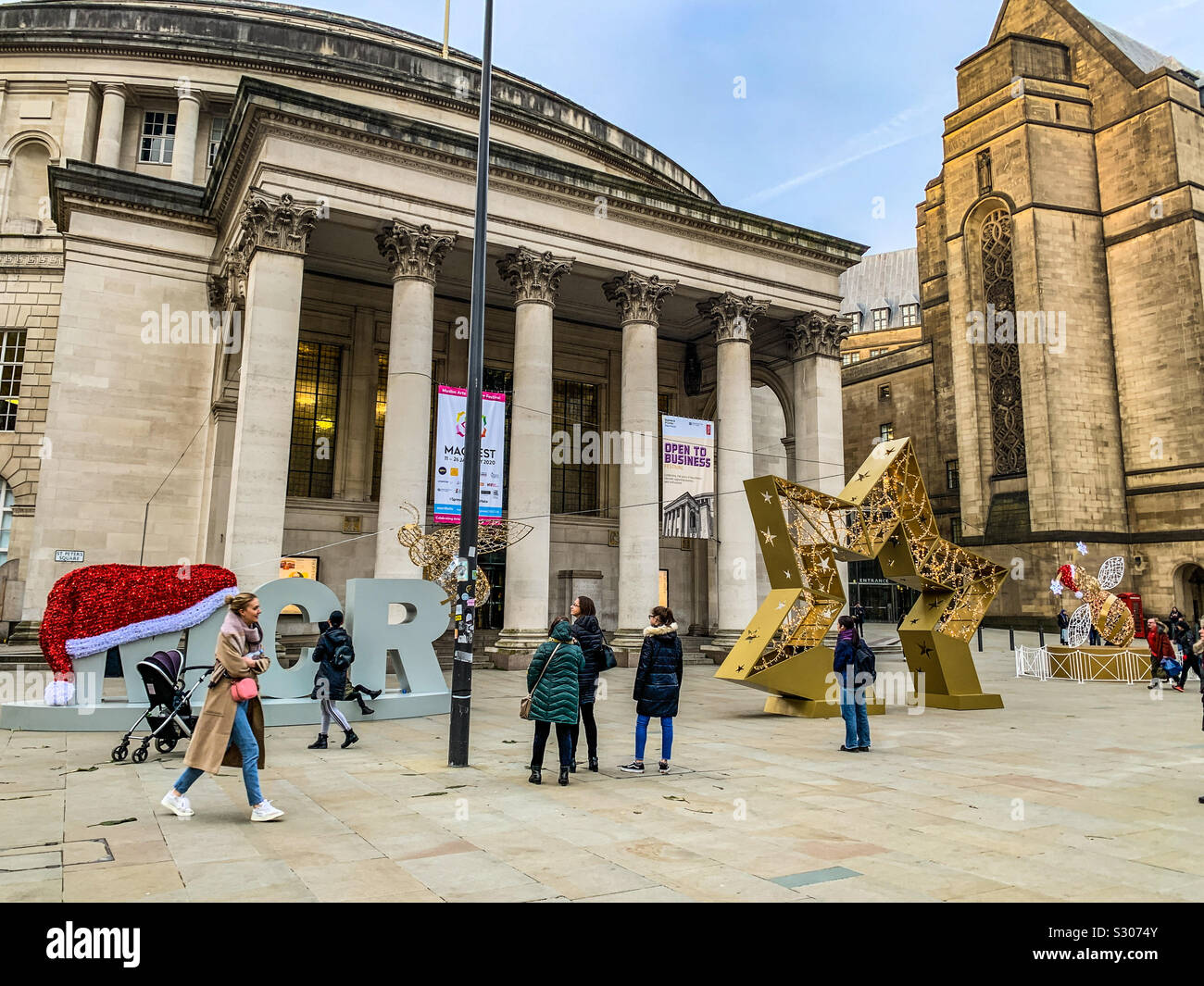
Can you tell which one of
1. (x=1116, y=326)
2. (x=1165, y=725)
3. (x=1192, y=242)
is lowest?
(x=1165, y=725)

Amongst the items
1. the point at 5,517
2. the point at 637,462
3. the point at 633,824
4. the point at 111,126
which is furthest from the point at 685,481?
the point at 111,126

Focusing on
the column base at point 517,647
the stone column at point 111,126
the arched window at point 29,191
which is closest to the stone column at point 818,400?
the column base at point 517,647

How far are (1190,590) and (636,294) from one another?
32.0 metres

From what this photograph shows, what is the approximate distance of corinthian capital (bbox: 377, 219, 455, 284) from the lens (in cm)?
2338

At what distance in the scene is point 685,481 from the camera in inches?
1026

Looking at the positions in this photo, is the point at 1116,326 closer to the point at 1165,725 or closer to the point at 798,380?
the point at 798,380

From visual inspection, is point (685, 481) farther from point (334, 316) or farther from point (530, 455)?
point (334, 316)

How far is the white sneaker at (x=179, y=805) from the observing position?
23.7ft

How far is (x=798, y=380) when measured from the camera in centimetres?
3095

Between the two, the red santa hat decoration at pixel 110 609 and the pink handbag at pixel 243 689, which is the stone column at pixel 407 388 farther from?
the pink handbag at pixel 243 689

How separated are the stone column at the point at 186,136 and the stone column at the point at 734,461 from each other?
21.4 metres
